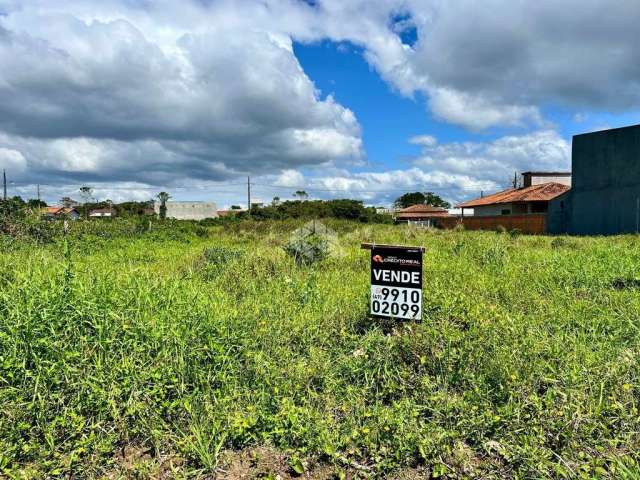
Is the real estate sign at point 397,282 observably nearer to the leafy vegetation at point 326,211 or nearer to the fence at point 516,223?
the fence at point 516,223

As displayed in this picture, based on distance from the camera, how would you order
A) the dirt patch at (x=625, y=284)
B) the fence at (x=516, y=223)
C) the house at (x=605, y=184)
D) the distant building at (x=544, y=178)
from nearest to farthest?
the dirt patch at (x=625, y=284)
the house at (x=605, y=184)
the fence at (x=516, y=223)
the distant building at (x=544, y=178)

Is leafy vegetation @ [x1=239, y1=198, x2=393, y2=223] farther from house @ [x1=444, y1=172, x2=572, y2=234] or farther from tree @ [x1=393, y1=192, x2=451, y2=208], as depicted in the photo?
tree @ [x1=393, y1=192, x2=451, y2=208]

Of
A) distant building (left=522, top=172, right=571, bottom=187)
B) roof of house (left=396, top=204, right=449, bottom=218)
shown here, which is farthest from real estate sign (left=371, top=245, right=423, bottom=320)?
roof of house (left=396, top=204, right=449, bottom=218)

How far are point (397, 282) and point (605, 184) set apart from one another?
24.3 metres

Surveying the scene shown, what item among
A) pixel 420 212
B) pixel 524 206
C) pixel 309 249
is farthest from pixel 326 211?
pixel 309 249

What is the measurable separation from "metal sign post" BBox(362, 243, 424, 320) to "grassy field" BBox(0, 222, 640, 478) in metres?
0.17

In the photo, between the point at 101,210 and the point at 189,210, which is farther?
the point at 101,210

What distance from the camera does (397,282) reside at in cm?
396

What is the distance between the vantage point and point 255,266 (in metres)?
7.29

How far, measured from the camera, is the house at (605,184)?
71.7 ft

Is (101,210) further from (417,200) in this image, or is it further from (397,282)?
(397,282)

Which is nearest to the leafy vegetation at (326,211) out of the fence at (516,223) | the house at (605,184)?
the fence at (516,223)

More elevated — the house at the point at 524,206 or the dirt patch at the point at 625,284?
the house at the point at 524,206

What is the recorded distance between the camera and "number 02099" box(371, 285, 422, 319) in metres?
3.86
